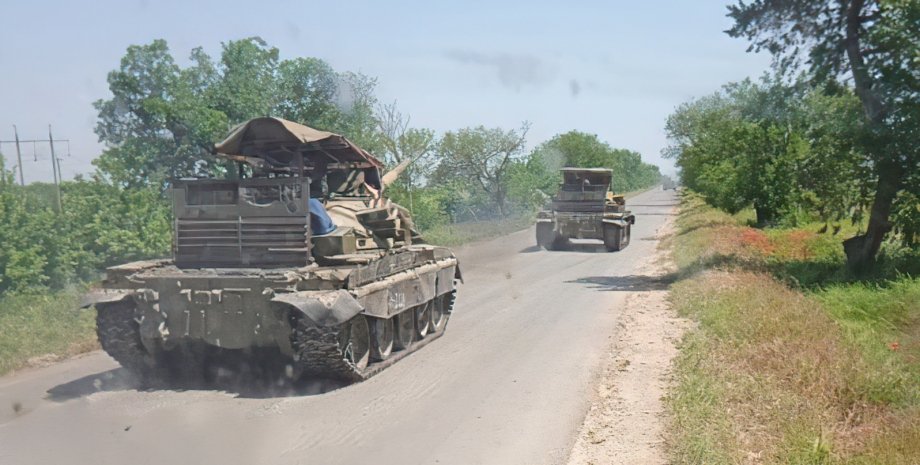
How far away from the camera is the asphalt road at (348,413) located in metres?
6.35

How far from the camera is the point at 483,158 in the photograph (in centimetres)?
4319

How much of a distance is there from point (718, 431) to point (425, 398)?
277 cm

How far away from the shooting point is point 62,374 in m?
9.31

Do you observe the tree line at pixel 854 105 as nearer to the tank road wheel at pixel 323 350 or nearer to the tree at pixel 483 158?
the tank road wheel at pixel 323 350

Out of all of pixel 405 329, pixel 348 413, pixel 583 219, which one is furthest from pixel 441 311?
pixel 583 219

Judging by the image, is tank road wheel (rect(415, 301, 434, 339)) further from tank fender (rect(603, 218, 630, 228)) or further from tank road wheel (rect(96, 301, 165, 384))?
tank fender (rect(603, 218, 630, 228))

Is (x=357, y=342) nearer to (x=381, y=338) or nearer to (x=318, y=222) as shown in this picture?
(x=381, y=338)

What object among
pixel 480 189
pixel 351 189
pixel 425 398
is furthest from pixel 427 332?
pixel 480 189

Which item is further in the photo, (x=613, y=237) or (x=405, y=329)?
(x=613, y=237)

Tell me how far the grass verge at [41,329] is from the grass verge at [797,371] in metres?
7.31

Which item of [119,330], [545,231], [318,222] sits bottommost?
[545,231]

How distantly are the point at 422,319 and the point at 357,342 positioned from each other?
2.43 m

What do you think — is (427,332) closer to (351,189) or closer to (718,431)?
(351,189)

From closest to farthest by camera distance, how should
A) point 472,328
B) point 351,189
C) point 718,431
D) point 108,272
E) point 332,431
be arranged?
point 718,431 → point 332,431 → point 108,272 → point 351,189 → point 472,328
